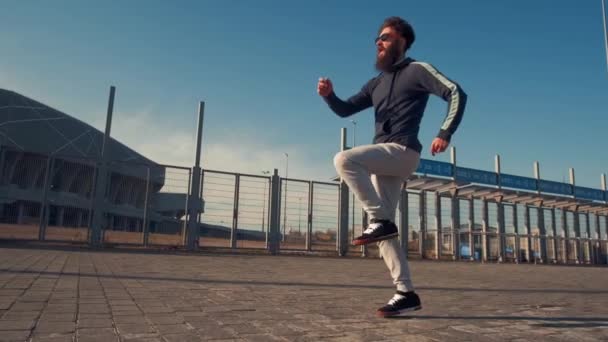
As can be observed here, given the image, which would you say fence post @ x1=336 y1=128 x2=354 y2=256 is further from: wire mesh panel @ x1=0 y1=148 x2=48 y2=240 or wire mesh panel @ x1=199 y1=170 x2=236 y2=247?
wire mesh panel @ x1=0 y1=148 x2=48 y2=240

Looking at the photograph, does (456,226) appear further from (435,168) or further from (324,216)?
(324,216)

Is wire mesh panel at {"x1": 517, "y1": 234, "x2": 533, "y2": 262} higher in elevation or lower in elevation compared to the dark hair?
lower

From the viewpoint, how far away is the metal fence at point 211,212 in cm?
1294

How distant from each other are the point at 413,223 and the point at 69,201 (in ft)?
43.2

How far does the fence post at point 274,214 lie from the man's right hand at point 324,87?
11972mm

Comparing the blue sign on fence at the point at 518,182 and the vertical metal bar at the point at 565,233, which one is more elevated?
the blue sign on fence at the point at 518,182

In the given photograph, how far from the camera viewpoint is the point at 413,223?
18.5m

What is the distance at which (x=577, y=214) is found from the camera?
82.5ft

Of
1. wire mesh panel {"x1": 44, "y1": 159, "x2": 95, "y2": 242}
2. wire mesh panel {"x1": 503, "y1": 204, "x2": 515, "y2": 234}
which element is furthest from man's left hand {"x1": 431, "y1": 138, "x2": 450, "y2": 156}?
wire mesh panel {"x1": 503, "y1": 204, "x2": 515, "y2": 234}

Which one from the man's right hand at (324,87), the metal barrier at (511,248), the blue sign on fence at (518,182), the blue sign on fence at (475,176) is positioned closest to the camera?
the man's right hand at (324,87)

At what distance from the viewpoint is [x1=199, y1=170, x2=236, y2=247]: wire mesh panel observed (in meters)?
14.7

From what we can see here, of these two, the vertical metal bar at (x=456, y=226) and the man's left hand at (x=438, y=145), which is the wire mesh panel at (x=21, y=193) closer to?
the man's left hand at (x=438, y=145)

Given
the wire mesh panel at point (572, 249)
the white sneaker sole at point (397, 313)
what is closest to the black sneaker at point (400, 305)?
the white sneaker sole at point (397, 313)

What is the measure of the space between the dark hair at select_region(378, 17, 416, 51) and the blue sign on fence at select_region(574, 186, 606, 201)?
2601 cm
